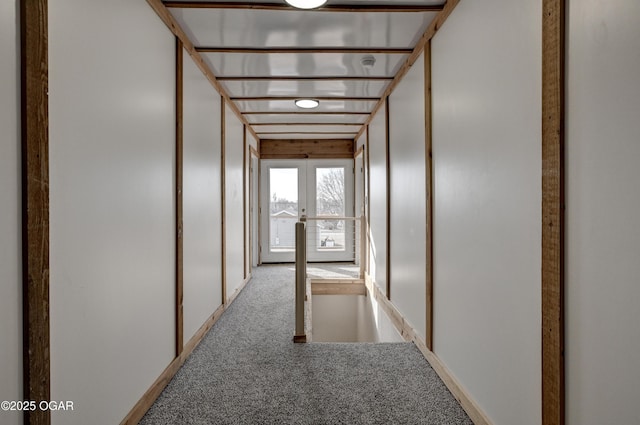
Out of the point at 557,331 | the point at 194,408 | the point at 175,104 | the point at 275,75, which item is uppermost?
the point at 275,75

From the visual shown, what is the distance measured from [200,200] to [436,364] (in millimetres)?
2160

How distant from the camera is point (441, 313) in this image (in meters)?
2.47

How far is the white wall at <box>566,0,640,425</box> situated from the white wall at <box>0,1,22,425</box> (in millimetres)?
1694

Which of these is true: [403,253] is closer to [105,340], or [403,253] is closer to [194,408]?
[194,408]

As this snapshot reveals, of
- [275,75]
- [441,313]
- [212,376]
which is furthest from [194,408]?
[275,75]

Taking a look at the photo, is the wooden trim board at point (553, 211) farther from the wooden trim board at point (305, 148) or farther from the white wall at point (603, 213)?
the wooden trim board at point (305, 148)

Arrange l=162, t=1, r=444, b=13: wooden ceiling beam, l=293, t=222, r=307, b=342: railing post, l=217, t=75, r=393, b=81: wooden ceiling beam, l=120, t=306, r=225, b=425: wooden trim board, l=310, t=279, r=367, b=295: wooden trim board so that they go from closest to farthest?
l=120, t=306, r=225, b=425: wooden trim board
l=162, t=1, r=444, b=13: wooden ceiling beam
l=293, t=222, r=307, b=342: railing post
l=217, t=75, r=393, b=81: wooden ceiling beam
l=310, t=279, r=367, b=295: wooden trim board

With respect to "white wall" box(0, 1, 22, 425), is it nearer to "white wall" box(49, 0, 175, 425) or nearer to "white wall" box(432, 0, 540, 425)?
"white wall" box(49, 0, 175, 425)

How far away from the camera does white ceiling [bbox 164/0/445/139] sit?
2.39 meters

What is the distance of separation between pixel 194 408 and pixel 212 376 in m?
0.39

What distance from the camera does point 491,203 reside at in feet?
5.84

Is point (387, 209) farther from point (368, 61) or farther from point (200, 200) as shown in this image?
point (200, 200)

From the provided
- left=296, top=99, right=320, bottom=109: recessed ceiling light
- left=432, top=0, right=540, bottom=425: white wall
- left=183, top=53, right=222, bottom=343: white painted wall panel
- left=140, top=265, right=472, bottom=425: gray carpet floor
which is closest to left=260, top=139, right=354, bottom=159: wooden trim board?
left=296, top=99, right=320, bottom=109: recessed ceiling light

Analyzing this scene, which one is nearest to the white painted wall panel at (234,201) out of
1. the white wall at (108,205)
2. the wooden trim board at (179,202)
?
the wooden trim board at (179,202)
